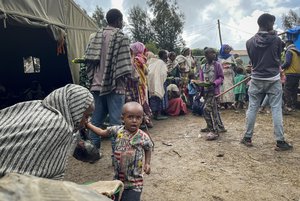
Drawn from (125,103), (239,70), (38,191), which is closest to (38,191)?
(38,191)

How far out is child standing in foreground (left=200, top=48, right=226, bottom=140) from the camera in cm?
573

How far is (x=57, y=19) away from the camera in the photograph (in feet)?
20.5

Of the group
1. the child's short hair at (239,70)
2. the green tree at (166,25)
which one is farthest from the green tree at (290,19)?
the child's short hair at (239,70)

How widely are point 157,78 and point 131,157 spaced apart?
16.3ft

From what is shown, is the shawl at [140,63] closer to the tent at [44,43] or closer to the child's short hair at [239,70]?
the tent at [44,43]

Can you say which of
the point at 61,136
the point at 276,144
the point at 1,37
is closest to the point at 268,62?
the point at 276,144

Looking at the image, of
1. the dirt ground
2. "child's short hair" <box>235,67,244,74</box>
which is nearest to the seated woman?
"child's short hair" <box>235,67,244,74</box>

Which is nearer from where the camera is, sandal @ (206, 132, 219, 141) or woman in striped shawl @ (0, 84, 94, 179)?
woman in striped shawl @ (0, 84, 94, 179)

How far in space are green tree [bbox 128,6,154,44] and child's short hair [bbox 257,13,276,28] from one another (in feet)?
103

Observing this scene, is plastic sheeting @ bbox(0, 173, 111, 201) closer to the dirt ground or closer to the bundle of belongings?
the bundle of belongings

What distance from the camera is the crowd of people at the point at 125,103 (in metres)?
1.92

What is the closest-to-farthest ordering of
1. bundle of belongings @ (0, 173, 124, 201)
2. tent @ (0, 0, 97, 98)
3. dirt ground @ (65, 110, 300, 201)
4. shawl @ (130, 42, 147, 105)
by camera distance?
1. bundle of belongings @ (0, 173, 124, 201)
2. dirt ground @ (65, 110, 300, 201)
3. tent @ (0, 0, 97, 98)
4. shawl @ (130, 42, 147, 105)

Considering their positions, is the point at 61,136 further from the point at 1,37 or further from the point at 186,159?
the point at 1,37

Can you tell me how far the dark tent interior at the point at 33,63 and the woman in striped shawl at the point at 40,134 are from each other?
7.00 metres
